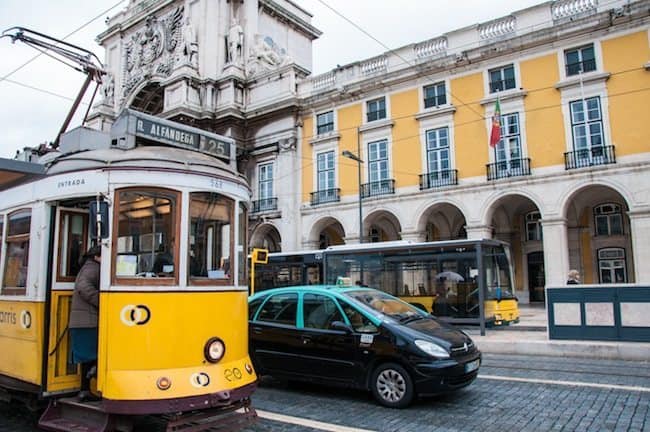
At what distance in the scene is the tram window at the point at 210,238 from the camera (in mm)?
5781

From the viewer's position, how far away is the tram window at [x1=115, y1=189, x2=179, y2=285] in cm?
550

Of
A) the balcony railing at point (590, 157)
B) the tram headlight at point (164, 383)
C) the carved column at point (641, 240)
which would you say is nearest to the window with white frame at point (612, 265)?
the carved column at point (641, 240)

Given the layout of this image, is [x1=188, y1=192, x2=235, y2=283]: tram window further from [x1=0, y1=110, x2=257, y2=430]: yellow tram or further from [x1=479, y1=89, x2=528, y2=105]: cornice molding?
[x1=479, y1=89, x2=528, y2=105]: cornice molding

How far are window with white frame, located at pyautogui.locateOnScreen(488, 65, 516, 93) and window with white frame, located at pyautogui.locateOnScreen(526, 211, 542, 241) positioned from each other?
6.96 m

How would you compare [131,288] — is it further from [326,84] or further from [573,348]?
[326,84]

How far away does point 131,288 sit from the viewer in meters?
5.38

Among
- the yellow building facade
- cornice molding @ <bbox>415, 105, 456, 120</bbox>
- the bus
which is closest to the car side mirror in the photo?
the bus

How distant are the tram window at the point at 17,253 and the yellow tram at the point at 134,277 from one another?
3 centimetres

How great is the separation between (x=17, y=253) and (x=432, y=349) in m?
5.38

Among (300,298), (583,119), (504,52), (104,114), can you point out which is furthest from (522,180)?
(104,114)

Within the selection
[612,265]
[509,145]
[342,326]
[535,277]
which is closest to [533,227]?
[535,277]

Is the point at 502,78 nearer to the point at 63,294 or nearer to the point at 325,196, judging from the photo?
the point at 325,196

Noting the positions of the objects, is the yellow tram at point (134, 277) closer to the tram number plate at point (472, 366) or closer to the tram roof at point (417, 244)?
the tram number plate at point (472, 366)

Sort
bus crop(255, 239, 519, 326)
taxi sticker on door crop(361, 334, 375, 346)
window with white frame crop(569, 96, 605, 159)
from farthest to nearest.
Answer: window with white frame crop(569, 96, 605, 159) → bus crop(255, 239, 519, 326) → taxi sticker on door crop(361, 334, 375, 346)
